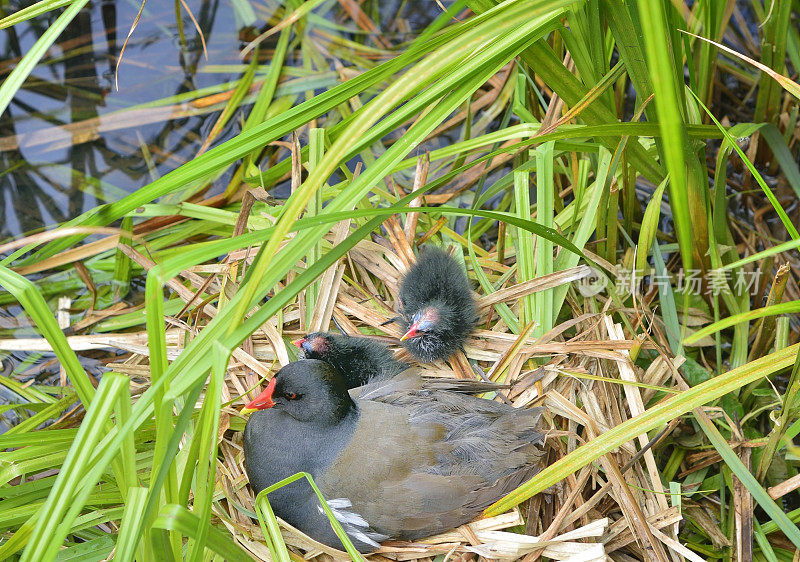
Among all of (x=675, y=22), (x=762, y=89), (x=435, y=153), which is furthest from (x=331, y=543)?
(x=762, y=89)

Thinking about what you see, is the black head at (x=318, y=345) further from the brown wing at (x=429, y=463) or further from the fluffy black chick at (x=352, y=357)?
the brown wing at (x=429, y=463)

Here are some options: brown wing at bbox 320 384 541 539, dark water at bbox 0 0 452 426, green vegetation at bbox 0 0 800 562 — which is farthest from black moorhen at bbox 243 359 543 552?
dark water at bbox 0 0 452 426

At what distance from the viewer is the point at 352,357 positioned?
99.7 inches

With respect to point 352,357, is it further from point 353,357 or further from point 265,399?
point 265,399

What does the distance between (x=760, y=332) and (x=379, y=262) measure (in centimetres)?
144

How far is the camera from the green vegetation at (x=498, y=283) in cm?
155

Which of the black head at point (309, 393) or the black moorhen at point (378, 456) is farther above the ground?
the black head at point (309, 393)

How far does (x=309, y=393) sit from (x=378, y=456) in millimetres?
283

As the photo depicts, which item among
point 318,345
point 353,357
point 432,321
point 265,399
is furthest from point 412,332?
point 265,399

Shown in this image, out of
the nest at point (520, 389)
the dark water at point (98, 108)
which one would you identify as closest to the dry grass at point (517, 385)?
the nest at point (520, 389)

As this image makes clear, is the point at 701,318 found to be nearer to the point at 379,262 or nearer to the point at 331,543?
the point at 379,262

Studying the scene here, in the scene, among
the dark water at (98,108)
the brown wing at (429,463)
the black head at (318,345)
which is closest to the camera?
the brown wing at (429,463)

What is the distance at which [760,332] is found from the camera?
8.48 feet

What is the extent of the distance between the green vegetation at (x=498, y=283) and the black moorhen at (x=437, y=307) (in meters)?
0.13
